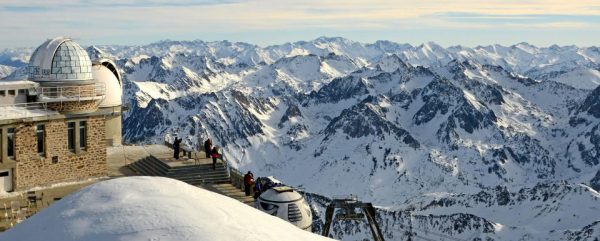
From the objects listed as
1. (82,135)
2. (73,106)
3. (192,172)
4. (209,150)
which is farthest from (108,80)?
(192,172)

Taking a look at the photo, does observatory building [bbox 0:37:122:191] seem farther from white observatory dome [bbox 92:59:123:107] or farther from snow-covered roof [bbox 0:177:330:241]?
snow-covered roof [bbox 0:177:330:241]

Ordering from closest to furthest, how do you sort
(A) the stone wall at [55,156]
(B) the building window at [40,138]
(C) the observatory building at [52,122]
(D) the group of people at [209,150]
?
(C) the observatory building at [52,122], (A) the stone wall at [55,156], (B) the building window at [40,138], (D) the group of people at [209,150]

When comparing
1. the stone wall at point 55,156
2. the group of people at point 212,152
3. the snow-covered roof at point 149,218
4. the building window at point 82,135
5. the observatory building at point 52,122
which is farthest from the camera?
the group of people at point 212,152

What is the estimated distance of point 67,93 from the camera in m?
42.9

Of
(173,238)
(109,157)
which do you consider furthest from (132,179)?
(109,157)

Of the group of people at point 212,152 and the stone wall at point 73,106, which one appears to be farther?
the group of people at point 212,152

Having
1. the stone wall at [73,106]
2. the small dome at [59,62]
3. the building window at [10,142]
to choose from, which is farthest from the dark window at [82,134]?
the building window at [10,142]

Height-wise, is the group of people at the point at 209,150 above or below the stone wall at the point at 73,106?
below

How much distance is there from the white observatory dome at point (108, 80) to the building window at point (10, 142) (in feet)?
44.5

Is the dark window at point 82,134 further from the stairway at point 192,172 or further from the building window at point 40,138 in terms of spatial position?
the stairway at point 192,172

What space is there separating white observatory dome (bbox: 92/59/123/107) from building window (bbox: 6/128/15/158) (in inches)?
534

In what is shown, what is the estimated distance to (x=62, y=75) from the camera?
43.2m

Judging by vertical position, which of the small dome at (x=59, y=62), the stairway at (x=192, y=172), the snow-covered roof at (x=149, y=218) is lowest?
the stairway at (x=192, y=172)

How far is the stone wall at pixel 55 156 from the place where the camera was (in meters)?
39.3
